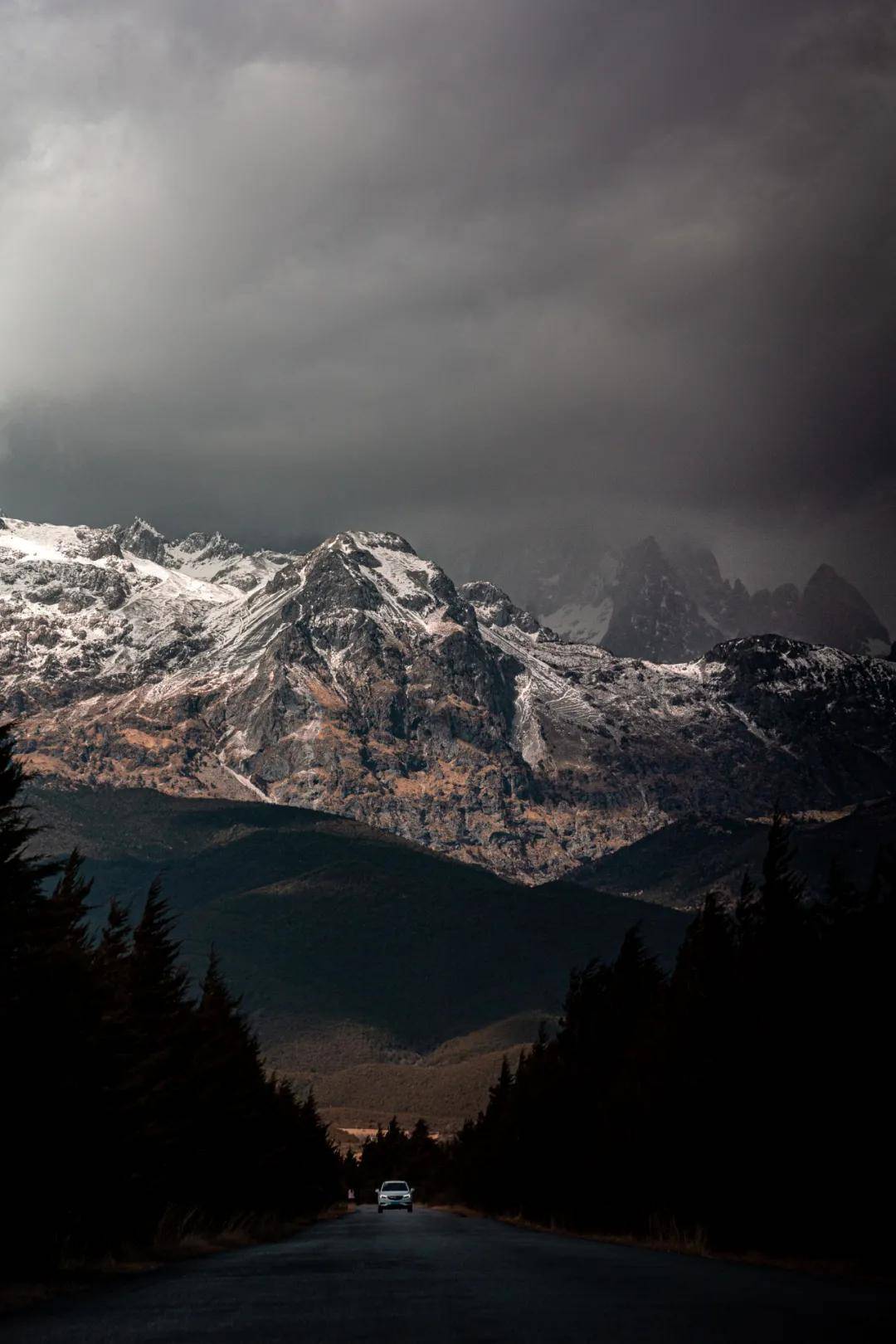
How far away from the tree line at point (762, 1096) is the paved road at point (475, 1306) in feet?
27.9

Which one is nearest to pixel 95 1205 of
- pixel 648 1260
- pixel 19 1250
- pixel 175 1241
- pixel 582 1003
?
pixel 19 1250

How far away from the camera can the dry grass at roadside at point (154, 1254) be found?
2973 cm

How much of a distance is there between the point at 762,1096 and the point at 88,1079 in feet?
73.5

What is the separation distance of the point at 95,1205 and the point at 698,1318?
2706 cm

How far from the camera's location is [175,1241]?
54.1 meters

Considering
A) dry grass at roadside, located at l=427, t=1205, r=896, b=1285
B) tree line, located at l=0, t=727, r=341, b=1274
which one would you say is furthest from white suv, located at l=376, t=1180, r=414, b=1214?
tree line, located at l=0, t=727, r=341, b=1274

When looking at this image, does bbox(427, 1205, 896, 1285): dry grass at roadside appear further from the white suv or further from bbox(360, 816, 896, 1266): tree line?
the white suv

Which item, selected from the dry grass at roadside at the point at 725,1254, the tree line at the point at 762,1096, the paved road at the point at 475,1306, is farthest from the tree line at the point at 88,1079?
the tree line at the point at 762,1096

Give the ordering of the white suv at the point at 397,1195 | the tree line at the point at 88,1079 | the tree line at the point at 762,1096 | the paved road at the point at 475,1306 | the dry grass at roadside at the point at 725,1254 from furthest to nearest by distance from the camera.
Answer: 1. the white suv at the point at 397,1195
2. the tree line at the point at 762,1096
3. the tree line at the point at 88,1079
4. the dry grass at roadside at the point at 725,1254
5. the paved road at the point at 475,1306

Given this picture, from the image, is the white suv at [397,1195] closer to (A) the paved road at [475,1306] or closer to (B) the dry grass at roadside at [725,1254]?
(B) the dry grass at roadside at [725,1254]

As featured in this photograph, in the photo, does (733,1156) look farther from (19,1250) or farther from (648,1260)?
(19,1250)

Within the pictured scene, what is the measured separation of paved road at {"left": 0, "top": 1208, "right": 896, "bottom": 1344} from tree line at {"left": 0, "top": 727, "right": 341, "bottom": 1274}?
4.53 meters

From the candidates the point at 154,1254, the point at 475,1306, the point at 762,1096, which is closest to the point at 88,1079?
the point at 154,1254

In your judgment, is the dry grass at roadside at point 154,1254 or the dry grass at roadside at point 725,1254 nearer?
the dry grass at roadside at point 154,1254
